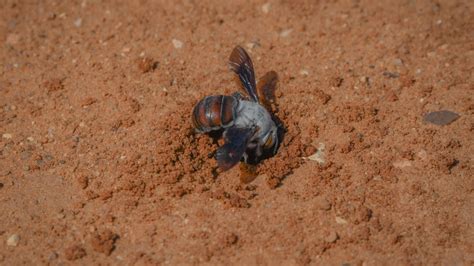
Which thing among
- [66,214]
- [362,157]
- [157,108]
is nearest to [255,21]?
[157,108]

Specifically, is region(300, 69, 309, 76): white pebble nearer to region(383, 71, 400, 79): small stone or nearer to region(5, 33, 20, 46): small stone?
region(383, 71, 400, 79): small stone

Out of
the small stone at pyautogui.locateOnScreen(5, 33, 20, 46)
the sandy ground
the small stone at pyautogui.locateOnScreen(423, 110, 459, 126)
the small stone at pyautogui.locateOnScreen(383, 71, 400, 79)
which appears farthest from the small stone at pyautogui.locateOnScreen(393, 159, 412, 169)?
the small stone at pyautogui.locateOnScreen(5, 33, 20, 46)

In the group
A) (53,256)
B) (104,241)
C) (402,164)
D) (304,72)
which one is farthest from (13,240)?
(402,164)

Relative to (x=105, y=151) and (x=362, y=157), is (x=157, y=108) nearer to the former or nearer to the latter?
(x=105, y=151)

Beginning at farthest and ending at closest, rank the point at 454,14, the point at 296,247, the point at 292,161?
the point at 454,14, the point at 292,161, the point at 296,247

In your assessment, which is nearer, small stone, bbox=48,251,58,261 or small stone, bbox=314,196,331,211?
small stone, bbox=48,251,58,261

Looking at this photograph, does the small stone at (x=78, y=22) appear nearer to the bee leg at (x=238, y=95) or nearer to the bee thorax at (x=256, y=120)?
the bee leg at (x=238, y=95)
